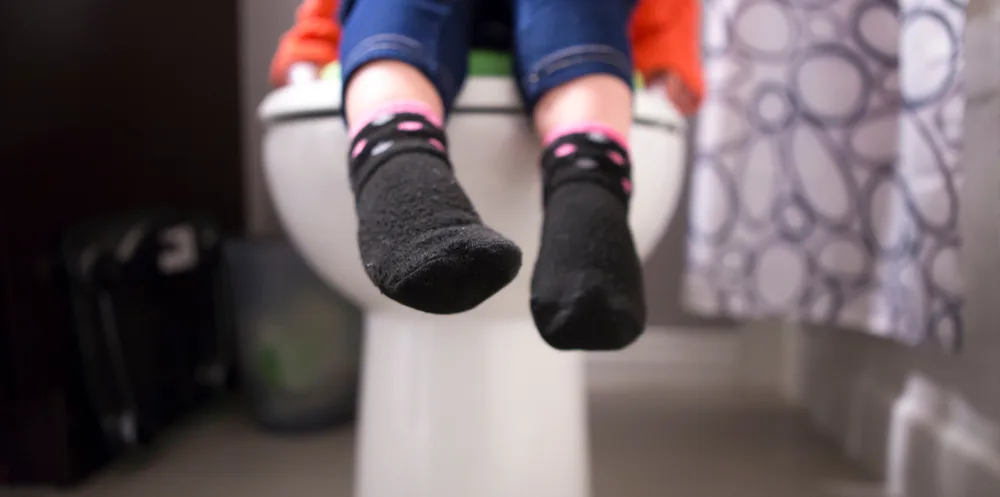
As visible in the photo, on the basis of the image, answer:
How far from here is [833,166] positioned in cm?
73

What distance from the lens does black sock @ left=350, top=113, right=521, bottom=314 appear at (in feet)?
1.04

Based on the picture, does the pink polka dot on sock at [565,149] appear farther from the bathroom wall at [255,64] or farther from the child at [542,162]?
the bathroom wall at [255,64]

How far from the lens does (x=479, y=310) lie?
1.72 ft

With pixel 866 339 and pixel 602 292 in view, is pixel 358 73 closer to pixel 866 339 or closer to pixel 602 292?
pixel 602 292

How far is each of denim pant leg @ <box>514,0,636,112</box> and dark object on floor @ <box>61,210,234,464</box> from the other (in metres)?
0.57

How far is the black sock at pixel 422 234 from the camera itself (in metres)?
0.32

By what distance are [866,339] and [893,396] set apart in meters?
0.10

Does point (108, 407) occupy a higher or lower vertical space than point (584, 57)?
lower

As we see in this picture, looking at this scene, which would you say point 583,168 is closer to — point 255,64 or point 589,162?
point 589,162

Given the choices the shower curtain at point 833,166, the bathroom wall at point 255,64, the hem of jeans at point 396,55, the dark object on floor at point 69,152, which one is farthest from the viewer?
the bathroom wall at point 255,64

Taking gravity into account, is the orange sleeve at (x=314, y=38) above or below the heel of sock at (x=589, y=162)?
above

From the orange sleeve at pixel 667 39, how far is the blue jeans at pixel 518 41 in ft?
0.48

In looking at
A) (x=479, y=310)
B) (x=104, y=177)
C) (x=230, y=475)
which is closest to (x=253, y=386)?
(x=230, y=475)

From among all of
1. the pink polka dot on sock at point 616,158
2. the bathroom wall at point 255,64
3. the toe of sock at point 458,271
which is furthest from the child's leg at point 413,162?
the bathroom wall at point 255,64
